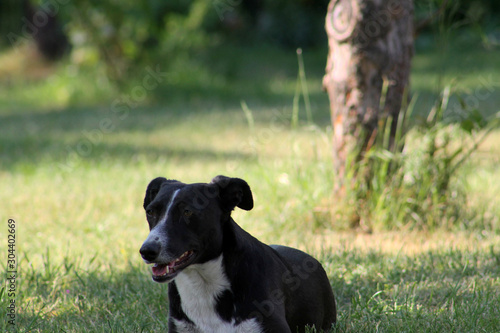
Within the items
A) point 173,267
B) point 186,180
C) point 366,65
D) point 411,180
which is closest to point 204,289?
point 173,267

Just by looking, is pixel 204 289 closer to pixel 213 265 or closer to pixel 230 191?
pixel 213 265

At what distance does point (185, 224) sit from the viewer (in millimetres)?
2758

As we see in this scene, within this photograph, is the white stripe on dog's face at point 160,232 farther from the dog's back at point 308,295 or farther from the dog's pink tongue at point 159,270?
the dog's back at point 308,295

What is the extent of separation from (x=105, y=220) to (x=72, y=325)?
217 centimetres

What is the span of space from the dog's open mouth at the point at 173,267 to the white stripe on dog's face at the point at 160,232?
0.36 feet

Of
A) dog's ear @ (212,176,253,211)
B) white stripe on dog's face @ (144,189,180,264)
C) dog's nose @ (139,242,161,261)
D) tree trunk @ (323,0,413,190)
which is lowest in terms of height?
dog's nose @ (139,242,161,261)

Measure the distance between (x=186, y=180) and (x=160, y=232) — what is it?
153 inches

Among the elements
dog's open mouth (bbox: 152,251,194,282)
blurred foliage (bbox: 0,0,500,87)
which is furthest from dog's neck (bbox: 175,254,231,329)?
blurred foliage (bbox: 0,0,500,87)

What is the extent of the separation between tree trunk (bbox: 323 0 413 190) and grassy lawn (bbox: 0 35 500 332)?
30 cm

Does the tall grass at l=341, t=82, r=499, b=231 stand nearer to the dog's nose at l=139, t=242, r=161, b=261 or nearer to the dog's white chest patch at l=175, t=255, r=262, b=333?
the dog's white chest patch at l=175, t=255, r=262, b=333

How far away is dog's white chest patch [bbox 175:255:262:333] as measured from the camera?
2842 millimetres

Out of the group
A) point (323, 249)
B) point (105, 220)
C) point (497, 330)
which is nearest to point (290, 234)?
point (323, 249)

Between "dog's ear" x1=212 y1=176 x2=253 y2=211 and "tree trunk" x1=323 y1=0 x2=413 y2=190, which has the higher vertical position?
"tree trunk" x1=323 y1=0 x2=413 y2=190

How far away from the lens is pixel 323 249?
4.48m
